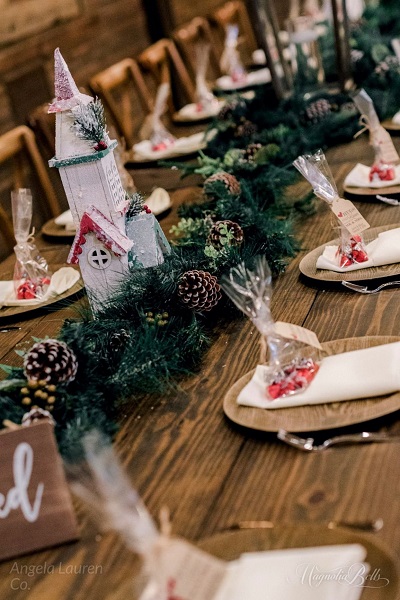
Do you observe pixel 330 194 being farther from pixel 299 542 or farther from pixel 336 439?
pixel 299 542

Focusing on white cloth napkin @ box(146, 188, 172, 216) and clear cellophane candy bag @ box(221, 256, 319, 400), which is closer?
clear cellophane candy bag @ box(221, 256, 319, 400)

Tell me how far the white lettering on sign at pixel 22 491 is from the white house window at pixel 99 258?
565mm

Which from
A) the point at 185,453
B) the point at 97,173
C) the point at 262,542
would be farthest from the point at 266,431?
the point at 97,173

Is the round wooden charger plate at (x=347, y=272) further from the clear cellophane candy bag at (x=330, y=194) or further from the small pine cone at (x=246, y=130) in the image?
the small pine cone at (x=246, y=130)

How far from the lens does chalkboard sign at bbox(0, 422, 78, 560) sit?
102 cm

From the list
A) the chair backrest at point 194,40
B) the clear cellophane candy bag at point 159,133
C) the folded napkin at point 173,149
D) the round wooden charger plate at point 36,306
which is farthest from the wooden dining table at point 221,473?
the chair backrest at point 194,40

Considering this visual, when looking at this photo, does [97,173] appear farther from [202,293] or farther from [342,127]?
[342,127]

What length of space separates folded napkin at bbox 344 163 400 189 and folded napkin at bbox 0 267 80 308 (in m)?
0.70

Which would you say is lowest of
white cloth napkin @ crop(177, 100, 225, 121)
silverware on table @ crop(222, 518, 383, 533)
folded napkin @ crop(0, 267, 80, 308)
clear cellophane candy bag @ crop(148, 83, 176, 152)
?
white cloth napkin @ crop(177, 100, 225, 121)

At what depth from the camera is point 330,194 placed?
1.60 m

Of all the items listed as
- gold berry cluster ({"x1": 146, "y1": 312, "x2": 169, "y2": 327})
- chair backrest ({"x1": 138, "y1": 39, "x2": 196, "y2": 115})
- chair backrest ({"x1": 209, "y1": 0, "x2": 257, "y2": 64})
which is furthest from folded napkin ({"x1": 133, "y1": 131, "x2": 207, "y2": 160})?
chair backrest ({"x1": 209, "y1": 0, "x2": 257, "y2": 64})

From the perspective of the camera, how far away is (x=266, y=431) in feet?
3.65

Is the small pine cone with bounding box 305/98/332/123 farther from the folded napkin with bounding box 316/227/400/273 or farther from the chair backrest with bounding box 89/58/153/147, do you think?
the folded napkin with bounding box 316/227/400/273

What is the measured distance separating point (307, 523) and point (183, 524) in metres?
0.15
